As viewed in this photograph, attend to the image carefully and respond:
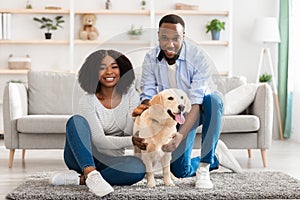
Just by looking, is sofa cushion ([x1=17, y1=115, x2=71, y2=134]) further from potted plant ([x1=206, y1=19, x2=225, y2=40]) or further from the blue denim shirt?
potted plant ([x1=206, y1=19, x2=225, y2=40])

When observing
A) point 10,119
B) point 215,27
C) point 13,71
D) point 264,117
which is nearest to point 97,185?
point 10,119

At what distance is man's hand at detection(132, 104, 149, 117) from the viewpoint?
3.33m

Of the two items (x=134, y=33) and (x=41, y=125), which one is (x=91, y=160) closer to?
(x=134, y=33)

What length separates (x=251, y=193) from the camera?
3.42 metres

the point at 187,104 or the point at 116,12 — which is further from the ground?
the point at 116,12

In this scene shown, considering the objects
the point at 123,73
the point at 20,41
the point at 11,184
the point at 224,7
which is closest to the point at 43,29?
the point at 20,41

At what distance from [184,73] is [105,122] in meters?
0.49

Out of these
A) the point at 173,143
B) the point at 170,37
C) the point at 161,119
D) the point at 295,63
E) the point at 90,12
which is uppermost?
the point at 90,12

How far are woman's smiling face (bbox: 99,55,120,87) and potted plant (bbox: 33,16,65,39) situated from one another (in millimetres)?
3746

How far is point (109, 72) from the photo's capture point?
3.41m

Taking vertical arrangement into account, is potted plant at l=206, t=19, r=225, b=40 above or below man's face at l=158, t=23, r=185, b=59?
above

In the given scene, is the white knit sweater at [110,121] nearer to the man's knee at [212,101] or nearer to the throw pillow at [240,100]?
the man's knee at [212,101]

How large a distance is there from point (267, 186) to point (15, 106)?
2.02 m

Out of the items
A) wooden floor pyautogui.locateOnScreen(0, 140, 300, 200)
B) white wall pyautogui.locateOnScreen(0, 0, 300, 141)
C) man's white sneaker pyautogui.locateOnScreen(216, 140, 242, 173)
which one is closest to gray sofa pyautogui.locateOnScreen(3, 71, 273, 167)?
wooden floor pyautogui.locateOnScreen(0, 140, 300, 200)
